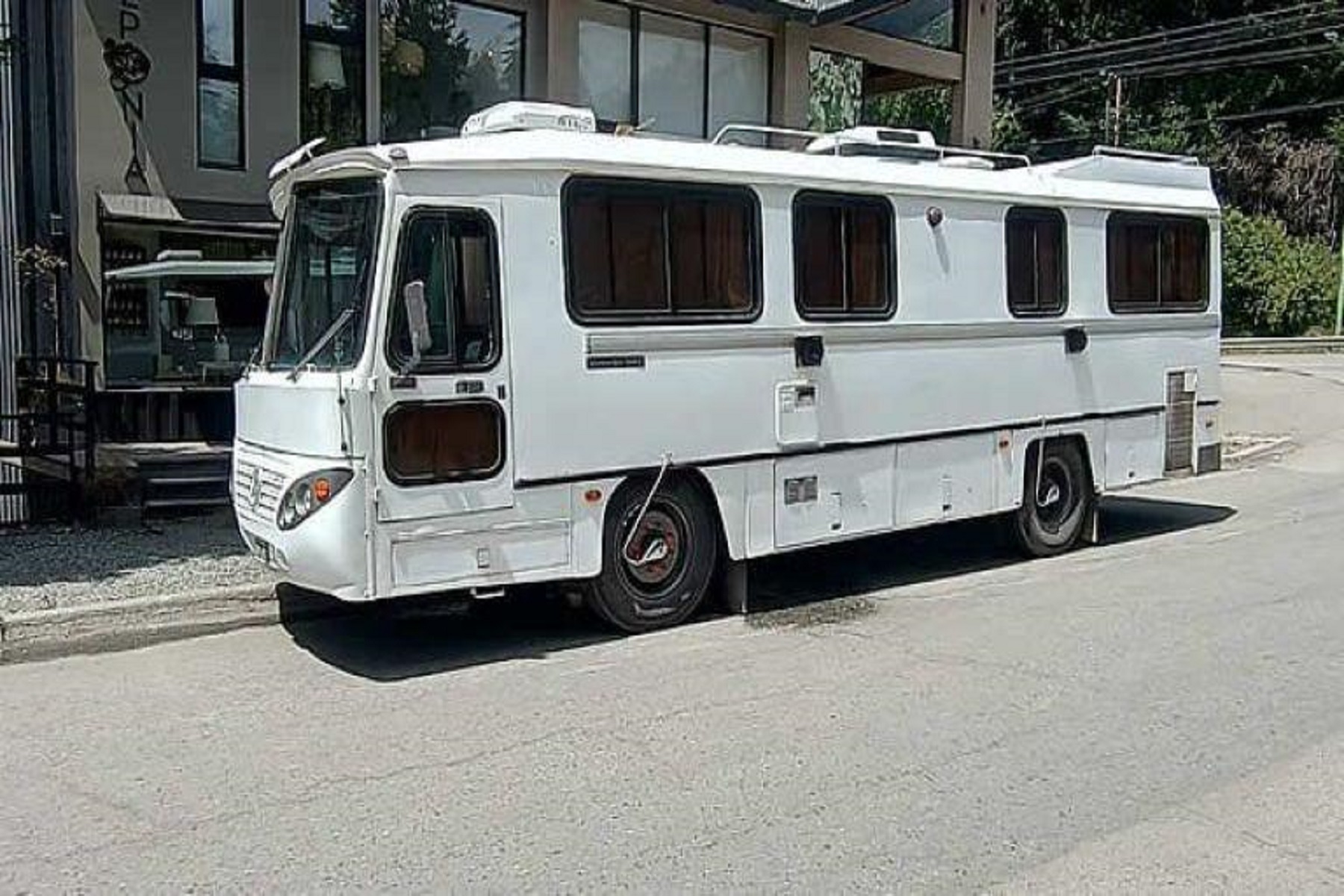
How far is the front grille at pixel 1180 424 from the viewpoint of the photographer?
476 inches

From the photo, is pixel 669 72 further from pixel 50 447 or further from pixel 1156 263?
pixel 50 447

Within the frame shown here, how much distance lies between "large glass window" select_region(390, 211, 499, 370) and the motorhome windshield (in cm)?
20

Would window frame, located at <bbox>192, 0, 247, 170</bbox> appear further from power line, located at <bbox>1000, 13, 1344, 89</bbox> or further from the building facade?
power line, located at <bbox>1000, 13, 1344, 89</bbox>

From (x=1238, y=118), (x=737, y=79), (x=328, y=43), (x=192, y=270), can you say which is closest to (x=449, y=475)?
(x=192, y=270)

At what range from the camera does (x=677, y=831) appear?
530 cm

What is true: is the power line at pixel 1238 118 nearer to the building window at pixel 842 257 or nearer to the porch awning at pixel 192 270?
the porch awning at pixel 192 270

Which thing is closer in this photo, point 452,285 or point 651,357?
point 452,285

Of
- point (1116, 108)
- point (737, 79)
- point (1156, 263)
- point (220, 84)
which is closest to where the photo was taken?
point (1156, 263)

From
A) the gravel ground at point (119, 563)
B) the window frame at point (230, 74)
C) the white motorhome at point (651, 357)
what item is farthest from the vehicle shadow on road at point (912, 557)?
the window frame at point (230, 74)

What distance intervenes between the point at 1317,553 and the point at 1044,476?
2162 mm

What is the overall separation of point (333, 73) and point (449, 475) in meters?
7.82

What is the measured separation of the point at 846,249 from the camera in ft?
31.0

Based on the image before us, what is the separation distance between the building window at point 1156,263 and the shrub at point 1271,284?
109 feet

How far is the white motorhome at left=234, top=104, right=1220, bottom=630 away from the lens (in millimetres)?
7590
